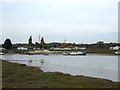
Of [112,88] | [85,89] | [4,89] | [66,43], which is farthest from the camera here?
[66,43]

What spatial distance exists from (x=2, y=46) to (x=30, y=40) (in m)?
25.8

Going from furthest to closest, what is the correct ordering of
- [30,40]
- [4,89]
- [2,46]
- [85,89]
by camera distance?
[2,46] → [30,40] → [85,89] → [4,89]

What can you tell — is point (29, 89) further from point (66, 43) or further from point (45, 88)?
point (66, 43)

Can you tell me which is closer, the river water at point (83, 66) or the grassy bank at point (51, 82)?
the grassy bank at point (51, 82)

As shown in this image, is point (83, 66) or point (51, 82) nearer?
point (51, 82)

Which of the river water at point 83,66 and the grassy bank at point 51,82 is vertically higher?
the grassy bank at point 51,82

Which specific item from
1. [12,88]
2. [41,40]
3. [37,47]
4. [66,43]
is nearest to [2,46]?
[37,47]

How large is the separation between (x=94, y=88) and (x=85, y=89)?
0.69m

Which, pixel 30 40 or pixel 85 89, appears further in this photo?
pixel 30 40

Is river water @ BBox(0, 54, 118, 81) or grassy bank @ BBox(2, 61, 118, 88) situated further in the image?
river water @ BBox(0, 54, 118, 81)

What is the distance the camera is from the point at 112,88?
10.1 metres

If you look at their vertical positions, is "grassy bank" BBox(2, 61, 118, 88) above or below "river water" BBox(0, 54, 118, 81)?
above

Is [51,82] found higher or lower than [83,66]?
higher

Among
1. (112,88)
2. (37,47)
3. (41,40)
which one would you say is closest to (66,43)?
(37,47)
